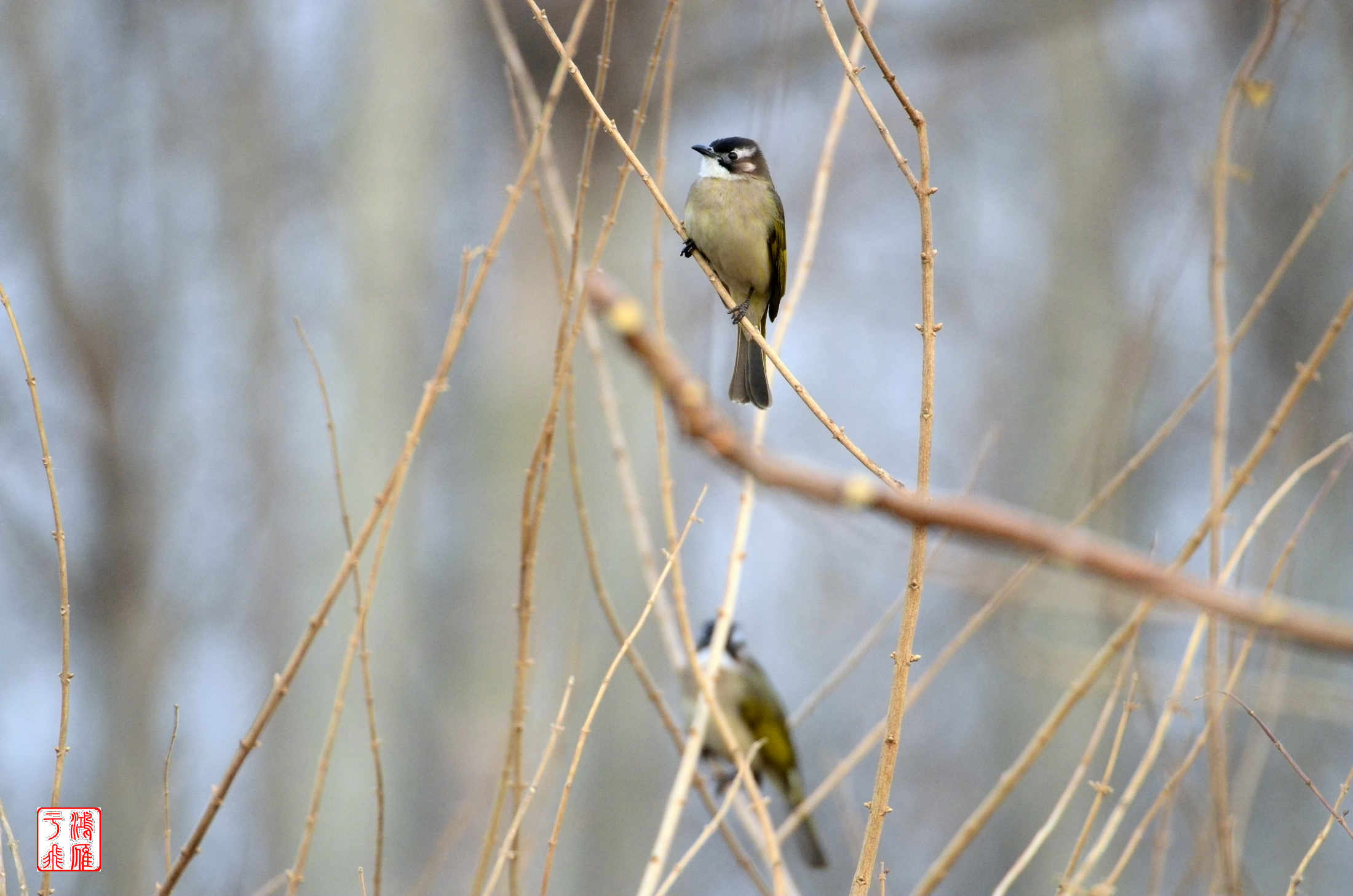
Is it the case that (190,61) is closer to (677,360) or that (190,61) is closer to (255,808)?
(255,808)

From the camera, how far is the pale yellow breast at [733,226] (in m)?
4.69

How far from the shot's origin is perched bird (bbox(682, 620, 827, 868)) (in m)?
5.72

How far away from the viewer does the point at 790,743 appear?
5750 mm

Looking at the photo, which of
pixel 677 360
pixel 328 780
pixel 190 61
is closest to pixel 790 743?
pixel 328 780

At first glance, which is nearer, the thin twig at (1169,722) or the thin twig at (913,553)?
the thin twig at (913,553)

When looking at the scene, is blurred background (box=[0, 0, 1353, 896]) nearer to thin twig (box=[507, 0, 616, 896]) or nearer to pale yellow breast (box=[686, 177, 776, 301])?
pale yellow breast (box=[686, 177, 776, 301])

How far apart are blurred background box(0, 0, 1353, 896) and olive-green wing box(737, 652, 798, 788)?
147 cm

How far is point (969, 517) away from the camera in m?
0.76

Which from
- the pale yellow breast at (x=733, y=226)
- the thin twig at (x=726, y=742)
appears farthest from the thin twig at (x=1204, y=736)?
the pale yellow breast at (x=733, y=226)

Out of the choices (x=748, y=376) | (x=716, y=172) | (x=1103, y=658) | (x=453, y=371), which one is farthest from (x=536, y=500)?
(x=453, y=371)

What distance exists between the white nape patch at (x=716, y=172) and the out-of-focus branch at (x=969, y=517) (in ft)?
13.7

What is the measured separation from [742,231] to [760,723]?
2359mm

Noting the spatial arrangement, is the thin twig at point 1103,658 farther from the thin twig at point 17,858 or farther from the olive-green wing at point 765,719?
the olive-green wing at point 765,719

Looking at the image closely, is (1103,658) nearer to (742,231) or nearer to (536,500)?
(536,500)
